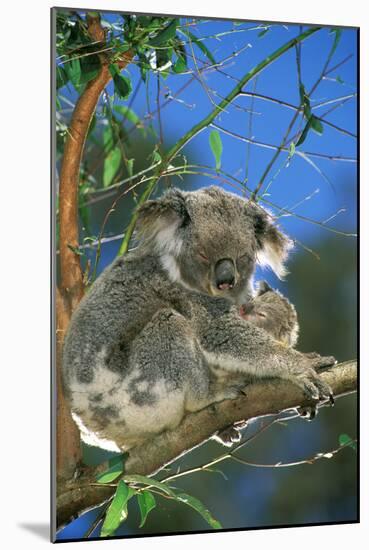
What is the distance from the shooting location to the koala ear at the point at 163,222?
16.0 ft

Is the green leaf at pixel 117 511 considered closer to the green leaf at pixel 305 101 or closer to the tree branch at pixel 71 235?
the tree branch at pixel 71 235

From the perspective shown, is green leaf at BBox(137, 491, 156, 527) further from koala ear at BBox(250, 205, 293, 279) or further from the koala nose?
koala ear at BBox(250, 205, 293, 279)

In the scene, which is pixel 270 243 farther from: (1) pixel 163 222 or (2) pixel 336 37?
(2) pixel 336 37

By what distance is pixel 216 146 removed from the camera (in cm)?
509

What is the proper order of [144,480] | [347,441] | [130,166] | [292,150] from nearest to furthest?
[144,480]
[130,166]
[292,150]
[347,441]

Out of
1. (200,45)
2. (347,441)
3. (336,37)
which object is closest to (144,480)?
(347,441)

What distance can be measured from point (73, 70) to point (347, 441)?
2349 mm

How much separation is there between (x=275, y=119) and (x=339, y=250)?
0.76 m

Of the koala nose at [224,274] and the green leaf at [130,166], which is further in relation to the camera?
the green leaf at [130,166]

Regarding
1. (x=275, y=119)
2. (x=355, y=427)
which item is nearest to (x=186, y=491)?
(x=355, y=427)

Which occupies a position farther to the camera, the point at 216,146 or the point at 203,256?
the point at 216,146

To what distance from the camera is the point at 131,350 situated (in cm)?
466

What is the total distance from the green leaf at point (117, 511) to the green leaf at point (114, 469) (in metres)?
0.04

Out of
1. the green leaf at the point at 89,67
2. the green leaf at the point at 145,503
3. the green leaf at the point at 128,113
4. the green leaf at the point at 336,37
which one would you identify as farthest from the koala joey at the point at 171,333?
the green leaf at the point at 336,37
